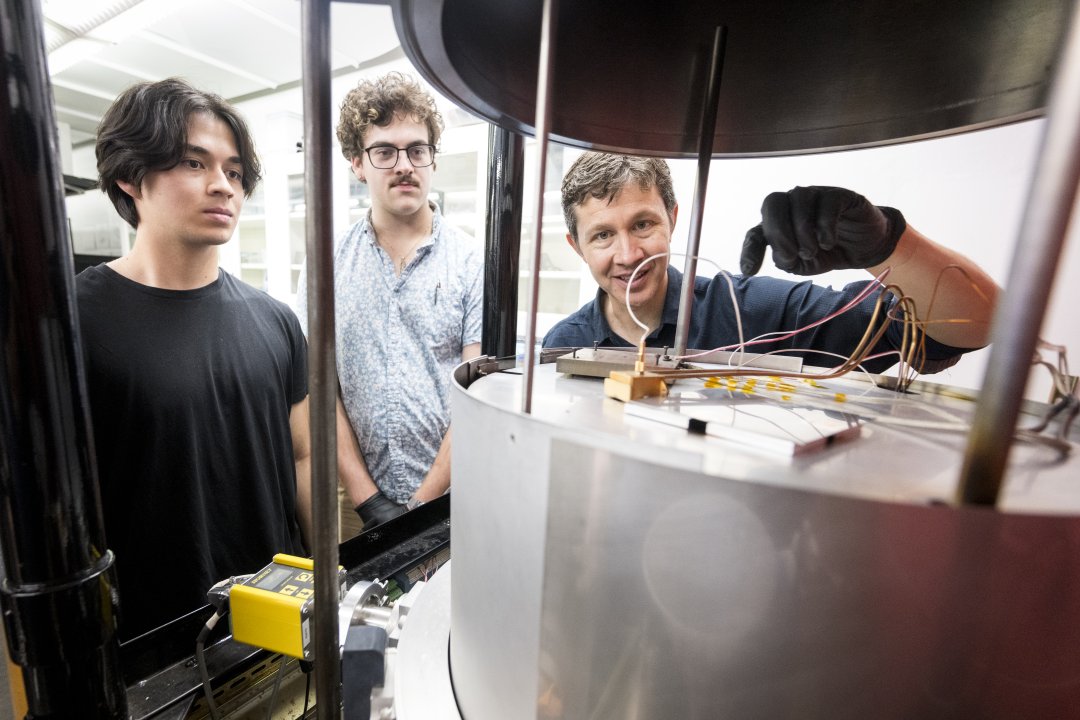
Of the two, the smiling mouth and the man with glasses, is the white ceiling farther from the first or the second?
the smiling mouth

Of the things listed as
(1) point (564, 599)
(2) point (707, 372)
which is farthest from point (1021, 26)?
(1) point (564, 599)

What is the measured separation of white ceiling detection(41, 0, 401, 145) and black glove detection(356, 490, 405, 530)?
160cm

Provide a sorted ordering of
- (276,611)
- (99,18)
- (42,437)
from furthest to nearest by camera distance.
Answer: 1. (99,18)
2. (276,611)
3. (42,437)

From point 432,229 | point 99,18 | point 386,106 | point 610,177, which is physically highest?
point 99,18

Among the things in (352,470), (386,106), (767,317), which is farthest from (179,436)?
(767,317)

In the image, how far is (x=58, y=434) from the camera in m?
0.32

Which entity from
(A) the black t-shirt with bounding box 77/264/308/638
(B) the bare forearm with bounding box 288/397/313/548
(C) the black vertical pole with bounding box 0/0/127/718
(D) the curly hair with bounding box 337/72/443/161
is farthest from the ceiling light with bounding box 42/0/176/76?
(C) the black vertical pole with bounding box 0/0/127/718

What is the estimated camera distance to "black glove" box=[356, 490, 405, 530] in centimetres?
133

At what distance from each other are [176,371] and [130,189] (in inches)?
14.6

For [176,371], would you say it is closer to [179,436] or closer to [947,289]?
[179,436]

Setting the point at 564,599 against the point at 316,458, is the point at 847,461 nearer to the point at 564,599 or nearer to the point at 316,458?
the point at 564,599

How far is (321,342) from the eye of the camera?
319mm

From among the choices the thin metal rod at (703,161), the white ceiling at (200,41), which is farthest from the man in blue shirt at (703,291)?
the white ceiling at (200,41)

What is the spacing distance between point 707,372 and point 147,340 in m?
1.03
